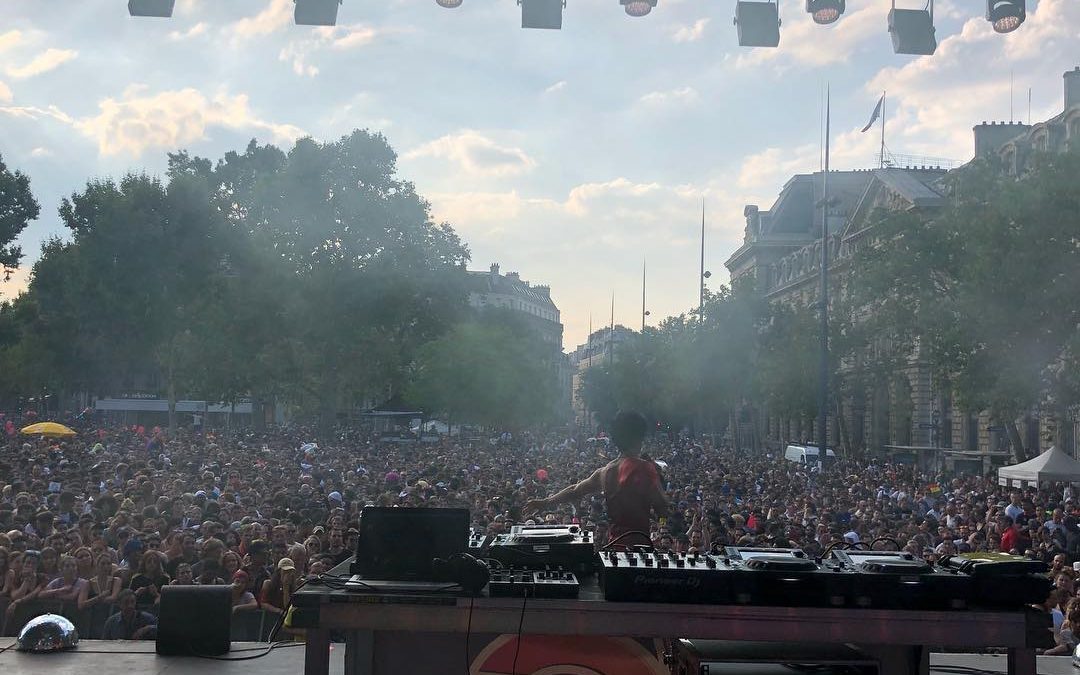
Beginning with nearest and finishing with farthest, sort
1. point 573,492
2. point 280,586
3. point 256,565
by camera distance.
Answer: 1. point 573,492
2. point 280,586
3. point 256,565

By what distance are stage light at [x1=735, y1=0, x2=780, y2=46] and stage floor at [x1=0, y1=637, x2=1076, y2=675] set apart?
7.81 m

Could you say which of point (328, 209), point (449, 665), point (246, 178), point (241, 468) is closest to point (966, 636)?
point (449, 665)

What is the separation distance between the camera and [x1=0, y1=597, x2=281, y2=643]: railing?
8906 mm

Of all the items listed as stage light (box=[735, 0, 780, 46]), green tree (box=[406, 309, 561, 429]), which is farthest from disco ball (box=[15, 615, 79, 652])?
green tree (box=[406, 309, 561, 429])

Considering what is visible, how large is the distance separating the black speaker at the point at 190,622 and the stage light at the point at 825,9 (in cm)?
900

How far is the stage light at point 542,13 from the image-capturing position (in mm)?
11281

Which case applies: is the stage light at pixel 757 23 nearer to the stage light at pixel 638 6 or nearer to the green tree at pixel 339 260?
the stage light at pixel 638 6

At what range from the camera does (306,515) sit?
559 inches

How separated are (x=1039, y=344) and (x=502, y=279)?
135 m

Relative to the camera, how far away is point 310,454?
32844 mm

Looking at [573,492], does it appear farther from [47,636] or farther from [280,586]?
[280,586]

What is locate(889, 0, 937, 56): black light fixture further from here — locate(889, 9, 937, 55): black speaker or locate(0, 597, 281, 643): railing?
locate(0, 597, 281, 643): railing

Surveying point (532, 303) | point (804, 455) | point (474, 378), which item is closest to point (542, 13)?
point (804, 455)

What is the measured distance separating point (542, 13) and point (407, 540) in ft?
26.9
